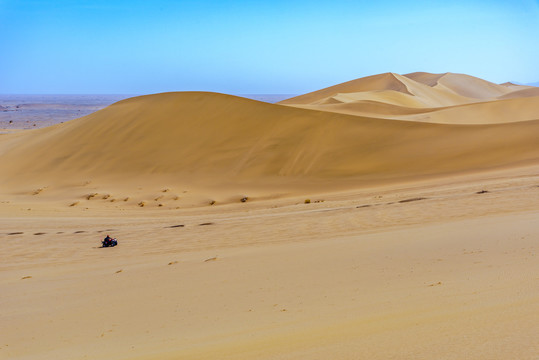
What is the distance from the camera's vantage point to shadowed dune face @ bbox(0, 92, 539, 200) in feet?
54.0

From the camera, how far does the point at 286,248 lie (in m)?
7.03

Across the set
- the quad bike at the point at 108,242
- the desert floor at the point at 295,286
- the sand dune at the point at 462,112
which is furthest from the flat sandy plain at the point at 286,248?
the sand dune at the point at 462,112

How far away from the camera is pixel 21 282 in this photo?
6.49 meters

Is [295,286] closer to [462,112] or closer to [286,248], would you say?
[286,248]

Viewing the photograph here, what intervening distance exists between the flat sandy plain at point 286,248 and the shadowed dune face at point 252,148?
0.34ft

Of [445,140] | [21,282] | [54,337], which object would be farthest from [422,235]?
[445,140]

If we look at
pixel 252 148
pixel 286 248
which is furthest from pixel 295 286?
pixel 252 148

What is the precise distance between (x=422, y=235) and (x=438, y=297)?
2.62 metres

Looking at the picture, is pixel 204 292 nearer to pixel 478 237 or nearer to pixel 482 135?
pixel 478 237

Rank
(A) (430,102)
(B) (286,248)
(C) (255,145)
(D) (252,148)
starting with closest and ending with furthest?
(B) (286,248), (D) (252,148), (C) (255,145), (A) (430,102)

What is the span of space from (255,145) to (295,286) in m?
14.9

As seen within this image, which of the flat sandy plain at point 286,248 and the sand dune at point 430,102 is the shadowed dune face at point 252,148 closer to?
the flat sandy plain at point 286,248

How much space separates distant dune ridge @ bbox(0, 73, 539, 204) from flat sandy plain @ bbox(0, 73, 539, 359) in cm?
10

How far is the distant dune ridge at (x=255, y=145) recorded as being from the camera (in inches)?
650
